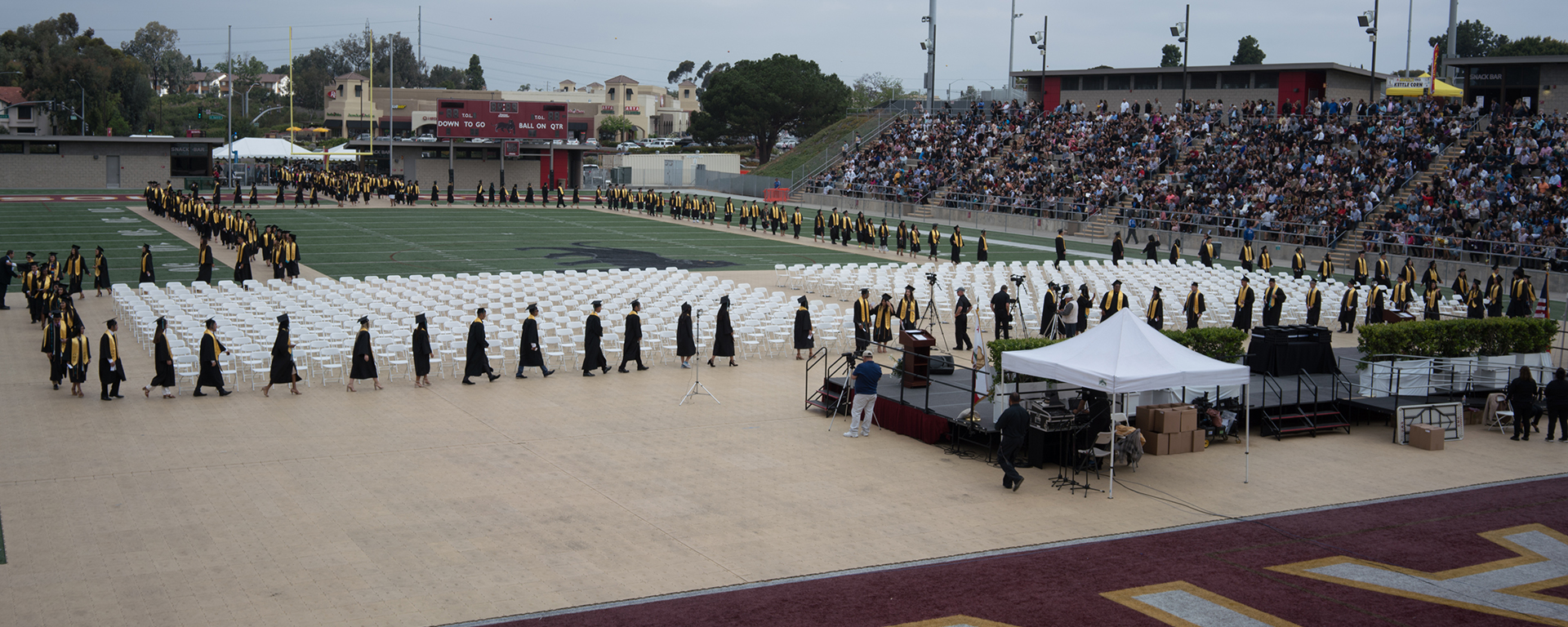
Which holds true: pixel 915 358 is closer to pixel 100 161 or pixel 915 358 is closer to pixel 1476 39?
pixel 100 161

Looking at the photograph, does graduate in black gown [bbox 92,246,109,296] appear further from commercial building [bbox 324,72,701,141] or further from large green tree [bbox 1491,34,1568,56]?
large green tree [bbox 1491,34,1568,56]

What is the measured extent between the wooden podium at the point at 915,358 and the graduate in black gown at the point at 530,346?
5.47m

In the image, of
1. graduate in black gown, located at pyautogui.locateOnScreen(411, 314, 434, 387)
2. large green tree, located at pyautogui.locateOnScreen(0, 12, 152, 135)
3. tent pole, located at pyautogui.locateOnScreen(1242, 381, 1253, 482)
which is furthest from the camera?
large green tree, located at pyautogui.locateOnScreen(0, 12, 152, 135)

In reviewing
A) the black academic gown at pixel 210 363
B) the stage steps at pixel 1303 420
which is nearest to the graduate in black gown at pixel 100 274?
the black academic gown at pixel 210 363

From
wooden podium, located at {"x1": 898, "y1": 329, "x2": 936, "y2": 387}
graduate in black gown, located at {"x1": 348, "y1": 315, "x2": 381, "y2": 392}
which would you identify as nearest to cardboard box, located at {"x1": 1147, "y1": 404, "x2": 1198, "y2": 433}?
wooden podium, located at {"x1": 898, "y1": 329, "x2": 936, "y2": 387}

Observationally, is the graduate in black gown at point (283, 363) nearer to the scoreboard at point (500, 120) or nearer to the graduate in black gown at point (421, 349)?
the graduate in black gown at point (421, 349)

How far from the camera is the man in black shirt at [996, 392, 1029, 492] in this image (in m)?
12.1

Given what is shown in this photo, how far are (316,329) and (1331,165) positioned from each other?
3526 centimetres

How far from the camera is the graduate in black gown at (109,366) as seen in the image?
598 inches

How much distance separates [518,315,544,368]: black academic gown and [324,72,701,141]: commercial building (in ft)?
256

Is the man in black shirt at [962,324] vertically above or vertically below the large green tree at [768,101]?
below

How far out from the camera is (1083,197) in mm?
48406

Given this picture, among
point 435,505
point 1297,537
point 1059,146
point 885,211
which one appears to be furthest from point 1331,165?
point 435,505

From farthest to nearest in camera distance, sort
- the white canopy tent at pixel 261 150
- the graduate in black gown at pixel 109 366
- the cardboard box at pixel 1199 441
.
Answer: the white canopy tent at pixel 261 150
the graduate in black gown at pixel 109 366
the cardboard box at pixel 1199 441
